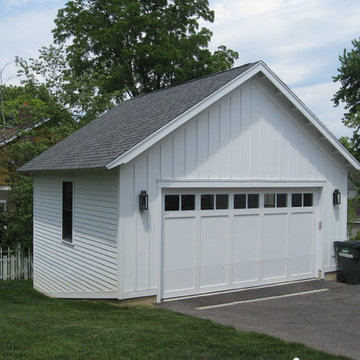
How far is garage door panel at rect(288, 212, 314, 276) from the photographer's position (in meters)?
12.6

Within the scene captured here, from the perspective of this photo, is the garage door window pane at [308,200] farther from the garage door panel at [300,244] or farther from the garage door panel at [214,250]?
the garage door panel at [214,250]

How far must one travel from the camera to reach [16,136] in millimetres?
19922

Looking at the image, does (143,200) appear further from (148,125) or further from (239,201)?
(239,201)

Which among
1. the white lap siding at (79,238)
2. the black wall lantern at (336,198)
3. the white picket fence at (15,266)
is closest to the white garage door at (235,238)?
the black wall lantern at (336,198)

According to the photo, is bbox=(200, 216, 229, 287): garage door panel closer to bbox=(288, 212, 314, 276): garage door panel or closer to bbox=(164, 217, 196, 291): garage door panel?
bbox=(164, 217, 196, 291): garage door panel

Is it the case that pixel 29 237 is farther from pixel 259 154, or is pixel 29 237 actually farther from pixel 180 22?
pixel 180 22

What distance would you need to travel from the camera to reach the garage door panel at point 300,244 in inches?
495

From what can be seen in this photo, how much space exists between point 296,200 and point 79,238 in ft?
18.7

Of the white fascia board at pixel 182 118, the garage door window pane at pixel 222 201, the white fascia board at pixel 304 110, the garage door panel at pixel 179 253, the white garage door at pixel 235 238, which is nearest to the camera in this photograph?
the white fascia board at pixel 182 118

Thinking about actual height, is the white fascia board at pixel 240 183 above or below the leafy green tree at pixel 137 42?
below

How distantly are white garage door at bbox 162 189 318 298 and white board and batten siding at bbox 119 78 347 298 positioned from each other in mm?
216

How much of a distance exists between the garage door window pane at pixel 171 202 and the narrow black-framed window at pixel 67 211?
3.23 metres

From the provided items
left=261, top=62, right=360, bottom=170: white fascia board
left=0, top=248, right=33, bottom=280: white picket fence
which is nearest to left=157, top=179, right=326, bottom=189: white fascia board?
left=261, top=62, right=360, bottom=170: white fascia board

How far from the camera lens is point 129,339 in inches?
269
